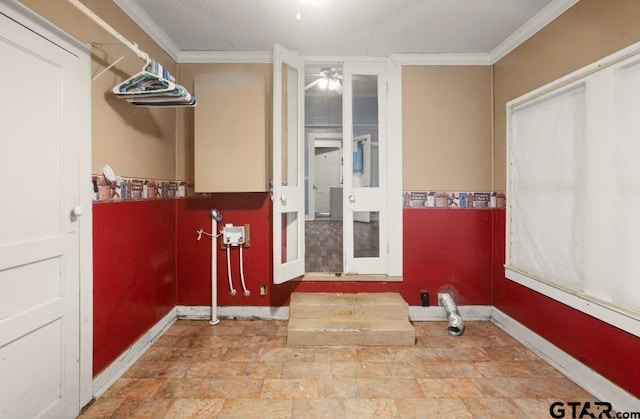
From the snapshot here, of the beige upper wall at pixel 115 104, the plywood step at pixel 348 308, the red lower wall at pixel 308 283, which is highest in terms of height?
the beige upper wall at pixel 115 104

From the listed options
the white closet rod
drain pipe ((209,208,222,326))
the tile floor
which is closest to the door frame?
the tile floor

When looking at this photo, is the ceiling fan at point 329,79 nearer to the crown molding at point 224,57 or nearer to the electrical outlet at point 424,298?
the crown molding at point 224,57

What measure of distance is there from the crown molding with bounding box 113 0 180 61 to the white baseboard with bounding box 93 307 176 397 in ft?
7.47

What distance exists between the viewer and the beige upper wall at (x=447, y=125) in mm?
2779

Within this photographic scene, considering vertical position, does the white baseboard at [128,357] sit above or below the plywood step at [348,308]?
below

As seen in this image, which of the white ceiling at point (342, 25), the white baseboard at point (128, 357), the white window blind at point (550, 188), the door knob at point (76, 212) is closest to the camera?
the door knob at point (76, 212)

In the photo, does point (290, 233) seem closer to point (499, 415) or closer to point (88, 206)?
point (88, 206)

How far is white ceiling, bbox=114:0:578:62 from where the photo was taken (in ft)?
6.77

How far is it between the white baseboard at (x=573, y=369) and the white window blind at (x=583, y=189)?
354mm

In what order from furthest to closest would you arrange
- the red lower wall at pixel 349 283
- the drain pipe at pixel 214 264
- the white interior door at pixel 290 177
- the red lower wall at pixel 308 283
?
the red lower wall at pixel 349 283 → the drain pipe at pixel 214 264 → the red lower wall at pixel 308 283 → the white interior door at pixel 290 177

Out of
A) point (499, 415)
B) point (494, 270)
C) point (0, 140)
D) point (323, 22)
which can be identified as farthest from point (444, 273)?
point (0, 140)

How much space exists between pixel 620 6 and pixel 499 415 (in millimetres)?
2314

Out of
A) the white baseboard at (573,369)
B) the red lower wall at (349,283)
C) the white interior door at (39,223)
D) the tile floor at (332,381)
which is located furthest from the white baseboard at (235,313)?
the white baseboard at (573,369)

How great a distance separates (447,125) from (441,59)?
0.61 m
